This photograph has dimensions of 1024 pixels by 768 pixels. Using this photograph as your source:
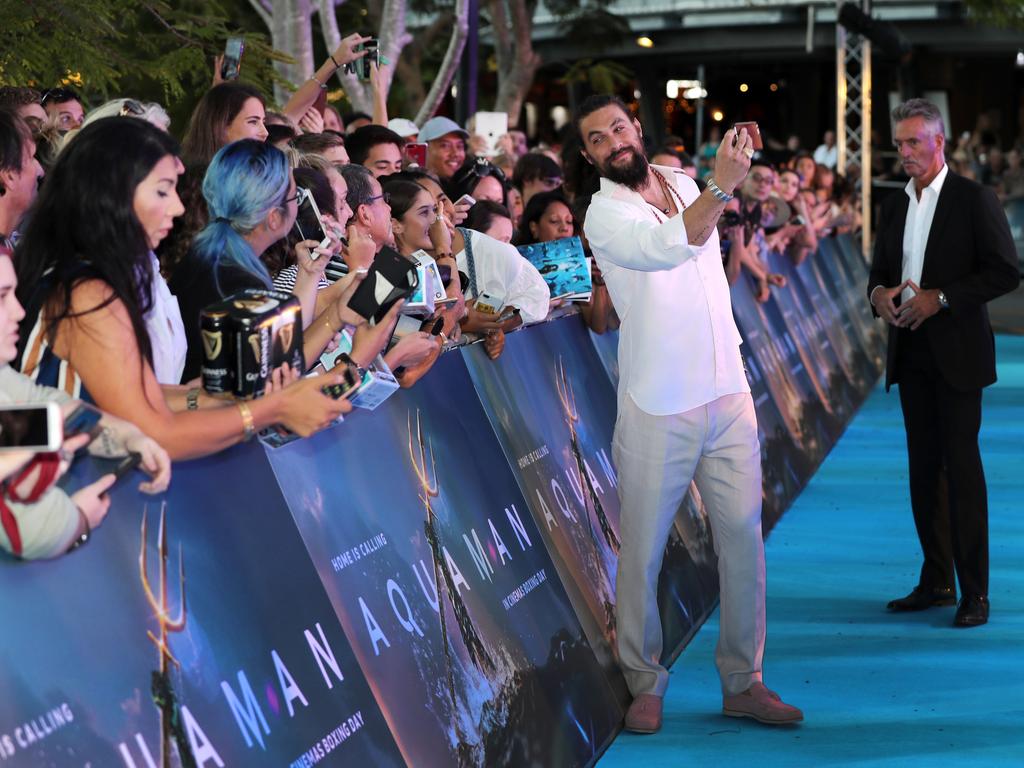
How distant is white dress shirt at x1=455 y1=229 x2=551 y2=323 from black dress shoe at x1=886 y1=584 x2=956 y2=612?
6.89 ft

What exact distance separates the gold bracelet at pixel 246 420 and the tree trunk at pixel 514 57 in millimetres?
15711

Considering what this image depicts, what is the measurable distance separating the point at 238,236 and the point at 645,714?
7.38ft

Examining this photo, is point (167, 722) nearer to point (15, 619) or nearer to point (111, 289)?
point (15, 619)

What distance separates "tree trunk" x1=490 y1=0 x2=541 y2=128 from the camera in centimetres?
1912

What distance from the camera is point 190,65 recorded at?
309 inches

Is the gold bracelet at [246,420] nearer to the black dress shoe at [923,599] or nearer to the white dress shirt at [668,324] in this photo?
the white dress shirt at [668,324]

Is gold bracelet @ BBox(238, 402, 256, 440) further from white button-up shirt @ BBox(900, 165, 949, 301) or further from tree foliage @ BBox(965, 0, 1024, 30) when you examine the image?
tree foliage @ BBox(965, 0, 1024, 30)

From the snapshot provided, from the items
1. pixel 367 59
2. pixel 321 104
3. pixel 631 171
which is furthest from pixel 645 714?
pixel 321 104

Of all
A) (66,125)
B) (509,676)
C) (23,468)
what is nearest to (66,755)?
(23,468)

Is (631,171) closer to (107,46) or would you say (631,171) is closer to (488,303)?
(488,303)

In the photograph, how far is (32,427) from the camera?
269 cm

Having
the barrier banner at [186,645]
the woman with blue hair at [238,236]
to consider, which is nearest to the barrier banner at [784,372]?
the woman with blue hair at [238,236]

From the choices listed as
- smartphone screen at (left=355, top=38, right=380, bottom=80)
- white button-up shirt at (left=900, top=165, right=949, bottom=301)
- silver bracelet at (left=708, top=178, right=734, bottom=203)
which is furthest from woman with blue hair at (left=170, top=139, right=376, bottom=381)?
smartphone screen at (left=355, top=38, right=380, bottom=80)

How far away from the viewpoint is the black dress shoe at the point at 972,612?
6.54m
